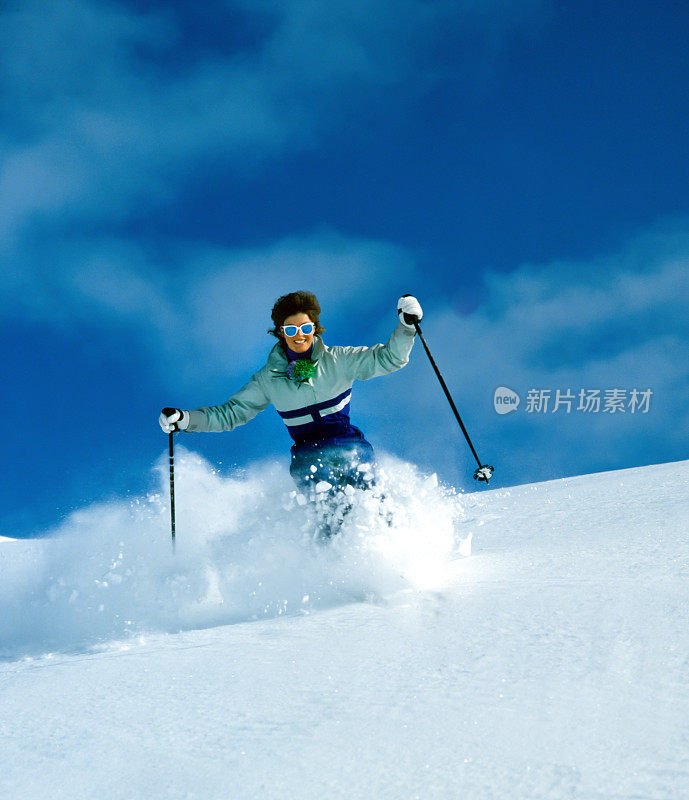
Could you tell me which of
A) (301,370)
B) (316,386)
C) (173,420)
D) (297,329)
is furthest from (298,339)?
(173,420)

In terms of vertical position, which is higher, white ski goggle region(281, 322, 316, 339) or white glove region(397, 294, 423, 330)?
white ski goggle region(281, 322, 316, 339)

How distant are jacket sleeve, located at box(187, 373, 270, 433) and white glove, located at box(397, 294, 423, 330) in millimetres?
1087

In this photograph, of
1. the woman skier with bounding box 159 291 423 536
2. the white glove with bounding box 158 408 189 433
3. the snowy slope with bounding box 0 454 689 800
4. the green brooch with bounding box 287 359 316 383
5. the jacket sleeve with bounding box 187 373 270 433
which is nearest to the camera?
the snowy slope with bounding box 0 454 689 800

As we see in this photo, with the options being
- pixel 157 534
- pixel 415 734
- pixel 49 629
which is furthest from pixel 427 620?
pixel 157 534

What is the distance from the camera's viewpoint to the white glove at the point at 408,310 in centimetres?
395

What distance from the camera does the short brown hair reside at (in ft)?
13.7

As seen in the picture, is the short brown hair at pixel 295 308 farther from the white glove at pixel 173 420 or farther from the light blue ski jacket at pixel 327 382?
the white glove at pixel 173 420

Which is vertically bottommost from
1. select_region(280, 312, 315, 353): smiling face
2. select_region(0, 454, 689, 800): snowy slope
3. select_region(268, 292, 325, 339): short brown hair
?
select_region(0, 454, 689, 800): snowy slope

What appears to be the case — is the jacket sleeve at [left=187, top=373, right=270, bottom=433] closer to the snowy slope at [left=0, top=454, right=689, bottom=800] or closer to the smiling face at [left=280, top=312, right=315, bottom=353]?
the smiling face at [left=280, top=312, right=315, bottom=353]

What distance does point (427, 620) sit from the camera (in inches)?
98.0

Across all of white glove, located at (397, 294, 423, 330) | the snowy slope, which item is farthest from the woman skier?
the snowy slope

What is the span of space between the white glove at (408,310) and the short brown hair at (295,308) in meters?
0.61

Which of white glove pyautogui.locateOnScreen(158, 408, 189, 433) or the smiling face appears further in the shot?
white glove pyautogui.locateOnScreen(158, 408, 189, 433)

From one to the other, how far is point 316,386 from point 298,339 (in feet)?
1.08
